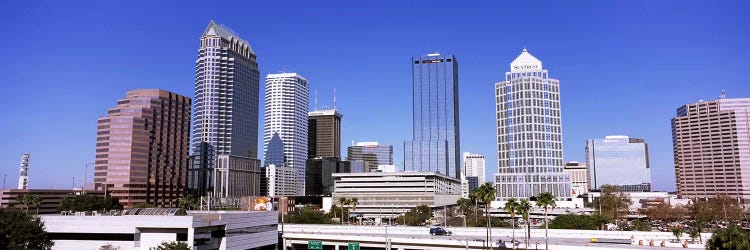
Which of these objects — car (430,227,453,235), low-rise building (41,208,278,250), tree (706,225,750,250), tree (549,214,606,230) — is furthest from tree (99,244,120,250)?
tree (549,214,606,230)

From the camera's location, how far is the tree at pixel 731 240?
73.5 metres

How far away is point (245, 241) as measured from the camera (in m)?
111

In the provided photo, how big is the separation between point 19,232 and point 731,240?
4095 inches

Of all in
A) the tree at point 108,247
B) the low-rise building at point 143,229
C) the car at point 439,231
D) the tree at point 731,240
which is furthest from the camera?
the car at point 439,231

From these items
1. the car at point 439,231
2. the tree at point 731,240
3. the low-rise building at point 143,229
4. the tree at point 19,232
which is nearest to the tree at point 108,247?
the low-rise building at point 143,229

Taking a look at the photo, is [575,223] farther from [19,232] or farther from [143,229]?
[19,232]

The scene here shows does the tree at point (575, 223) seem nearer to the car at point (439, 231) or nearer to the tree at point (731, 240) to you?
the car at point (439, 231)

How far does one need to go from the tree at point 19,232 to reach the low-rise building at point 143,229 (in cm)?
519

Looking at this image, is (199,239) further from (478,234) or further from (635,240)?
(635,240)

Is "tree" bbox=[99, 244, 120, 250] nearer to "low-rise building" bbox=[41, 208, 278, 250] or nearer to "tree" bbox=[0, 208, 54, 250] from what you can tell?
"low-rise building" bbox=[41, 208, 278, 250]

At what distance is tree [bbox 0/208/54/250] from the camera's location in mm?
88000

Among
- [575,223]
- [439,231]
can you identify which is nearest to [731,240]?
[439,231]

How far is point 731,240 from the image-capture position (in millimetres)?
75000

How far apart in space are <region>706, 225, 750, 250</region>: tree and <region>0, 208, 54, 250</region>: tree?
100863mm
